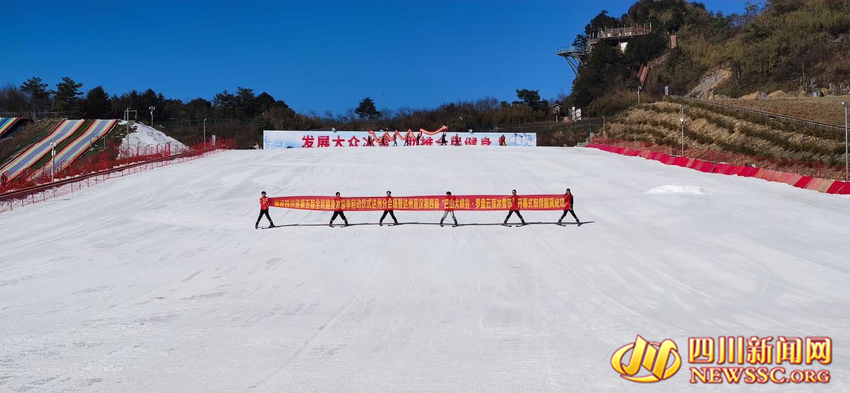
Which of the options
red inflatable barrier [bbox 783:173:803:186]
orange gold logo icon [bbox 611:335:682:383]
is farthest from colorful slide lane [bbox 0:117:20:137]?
orange gold logo icon [bbox 611:335:682:383]

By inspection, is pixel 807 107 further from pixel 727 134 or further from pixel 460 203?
pixel 460 203

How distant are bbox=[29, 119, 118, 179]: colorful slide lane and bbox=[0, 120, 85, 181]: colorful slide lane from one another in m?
1.15

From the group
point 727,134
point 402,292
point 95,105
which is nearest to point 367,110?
point 95,105

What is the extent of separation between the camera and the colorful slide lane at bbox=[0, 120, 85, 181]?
1772 inches

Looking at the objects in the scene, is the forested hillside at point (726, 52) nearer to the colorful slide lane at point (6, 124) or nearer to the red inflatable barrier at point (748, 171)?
A: the red inflatable barrier at point (748, 171)

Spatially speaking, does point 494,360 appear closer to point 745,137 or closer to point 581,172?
point 581,172

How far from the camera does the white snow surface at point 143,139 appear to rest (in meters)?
53.0

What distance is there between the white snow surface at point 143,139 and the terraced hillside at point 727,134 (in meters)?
39.6

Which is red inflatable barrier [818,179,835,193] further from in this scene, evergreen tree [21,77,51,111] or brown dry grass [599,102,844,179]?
evergreen tree [21,77,51,111]

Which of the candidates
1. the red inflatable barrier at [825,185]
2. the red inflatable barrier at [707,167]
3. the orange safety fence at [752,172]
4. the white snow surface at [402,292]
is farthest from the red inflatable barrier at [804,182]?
the red inflatable barrier at [707,167]

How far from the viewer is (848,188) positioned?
25234 mm

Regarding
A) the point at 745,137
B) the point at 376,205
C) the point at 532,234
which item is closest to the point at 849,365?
the point at 532,234

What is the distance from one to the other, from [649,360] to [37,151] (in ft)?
174

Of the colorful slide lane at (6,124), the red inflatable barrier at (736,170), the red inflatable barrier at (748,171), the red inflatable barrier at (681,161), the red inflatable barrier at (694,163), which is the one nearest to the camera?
the red inflatable barrier at (748,171)
